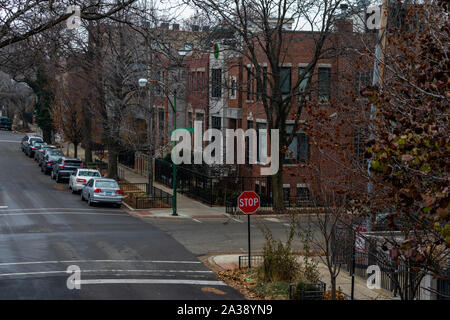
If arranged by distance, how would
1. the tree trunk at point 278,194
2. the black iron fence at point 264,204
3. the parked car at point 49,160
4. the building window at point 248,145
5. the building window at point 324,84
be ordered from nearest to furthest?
the building window at point 324,84, the black iron fence at point 264,204, the tree trunk at point 278,194, the building window at point 248,145, the parked car at point 49,160

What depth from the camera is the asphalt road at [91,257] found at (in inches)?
594

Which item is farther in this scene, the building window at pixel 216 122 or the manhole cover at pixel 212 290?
the building window at pixel 216 122

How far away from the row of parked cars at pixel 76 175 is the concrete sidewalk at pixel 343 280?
13.6 m

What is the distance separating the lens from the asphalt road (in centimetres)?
1509

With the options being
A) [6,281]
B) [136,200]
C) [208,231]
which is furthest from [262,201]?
[6,281]

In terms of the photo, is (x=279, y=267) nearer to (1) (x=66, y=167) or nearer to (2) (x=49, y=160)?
(1) (x=66, y=167)

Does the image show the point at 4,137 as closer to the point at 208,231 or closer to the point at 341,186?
the point at 208,231

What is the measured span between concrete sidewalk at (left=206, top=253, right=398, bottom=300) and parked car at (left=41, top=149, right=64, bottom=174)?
93.4 ft

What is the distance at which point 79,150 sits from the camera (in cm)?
6662

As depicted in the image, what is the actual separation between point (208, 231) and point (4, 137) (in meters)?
62.4

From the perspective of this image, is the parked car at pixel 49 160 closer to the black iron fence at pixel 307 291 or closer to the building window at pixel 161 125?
the building window at pixel 161 125

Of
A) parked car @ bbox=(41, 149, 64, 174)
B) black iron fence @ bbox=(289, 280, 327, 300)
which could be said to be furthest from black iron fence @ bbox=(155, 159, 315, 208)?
black iron fence @ bbox=(289, 280, 327, 300)

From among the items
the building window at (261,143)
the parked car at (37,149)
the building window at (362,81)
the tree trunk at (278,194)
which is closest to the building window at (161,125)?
the building window at (261,143)

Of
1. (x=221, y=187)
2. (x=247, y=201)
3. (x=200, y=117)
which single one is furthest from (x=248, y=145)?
(x=247, y=201)
